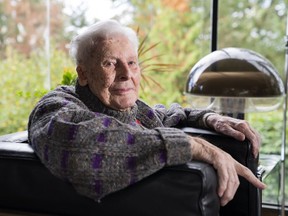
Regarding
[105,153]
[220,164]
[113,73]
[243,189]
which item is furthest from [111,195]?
[243,189]

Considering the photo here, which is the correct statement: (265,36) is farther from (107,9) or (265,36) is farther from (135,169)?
(135,169)

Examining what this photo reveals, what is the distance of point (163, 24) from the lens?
481cm

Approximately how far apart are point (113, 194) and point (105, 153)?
0.43 feet

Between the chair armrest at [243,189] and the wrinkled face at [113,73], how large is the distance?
1.47 ft

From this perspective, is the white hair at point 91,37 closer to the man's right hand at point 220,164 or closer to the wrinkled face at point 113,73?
the wrinkled face at point 113,73

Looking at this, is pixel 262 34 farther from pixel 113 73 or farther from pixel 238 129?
pixel 113 73

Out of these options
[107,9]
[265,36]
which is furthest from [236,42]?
[107,9]

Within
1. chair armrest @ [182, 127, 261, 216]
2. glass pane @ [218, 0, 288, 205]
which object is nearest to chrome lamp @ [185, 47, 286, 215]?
chair armrest @ [182, 127, 261, 216]

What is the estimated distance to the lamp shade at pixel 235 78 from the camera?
1.66 m

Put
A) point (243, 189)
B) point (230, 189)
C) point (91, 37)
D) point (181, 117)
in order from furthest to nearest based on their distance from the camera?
point (181, 117) < point (243, 189) < point (91, 37) < point (230, 189)

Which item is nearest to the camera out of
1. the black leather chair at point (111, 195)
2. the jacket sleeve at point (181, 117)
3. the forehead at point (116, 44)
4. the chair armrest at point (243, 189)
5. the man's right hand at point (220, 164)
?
the black leather chair at point (111, 195)

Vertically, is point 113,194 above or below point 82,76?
below

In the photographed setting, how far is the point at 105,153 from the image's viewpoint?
1.44 m

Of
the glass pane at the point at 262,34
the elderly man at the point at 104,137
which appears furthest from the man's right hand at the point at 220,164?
the glass pane at the point at 262,34
